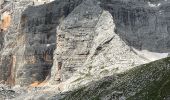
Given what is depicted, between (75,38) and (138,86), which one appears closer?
(138,86)

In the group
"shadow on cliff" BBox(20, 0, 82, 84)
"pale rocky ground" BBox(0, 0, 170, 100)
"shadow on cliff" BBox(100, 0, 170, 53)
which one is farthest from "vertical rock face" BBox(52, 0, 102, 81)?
"shadow on cliff" BBox(20, 0, 82, 84)

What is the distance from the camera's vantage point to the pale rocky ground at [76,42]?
124 m

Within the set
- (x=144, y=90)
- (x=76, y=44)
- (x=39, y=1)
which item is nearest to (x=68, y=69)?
(x=76, y=44)

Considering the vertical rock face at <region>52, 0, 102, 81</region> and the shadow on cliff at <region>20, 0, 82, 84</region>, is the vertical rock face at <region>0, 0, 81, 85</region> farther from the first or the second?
the vertical rock face at <region>52, 0, 102, 81</region>

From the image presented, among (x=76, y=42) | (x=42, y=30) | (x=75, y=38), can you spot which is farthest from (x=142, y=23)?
(x=42, y=30)

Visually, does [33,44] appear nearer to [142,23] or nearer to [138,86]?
[142,23]

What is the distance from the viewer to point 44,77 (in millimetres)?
148750

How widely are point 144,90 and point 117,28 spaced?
249 ft

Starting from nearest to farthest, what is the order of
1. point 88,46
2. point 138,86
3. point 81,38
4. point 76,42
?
point 138,86 < point 88,46 < point 81,38 < point 76,42

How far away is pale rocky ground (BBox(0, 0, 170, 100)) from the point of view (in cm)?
12381

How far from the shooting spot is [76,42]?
13800 centimetres

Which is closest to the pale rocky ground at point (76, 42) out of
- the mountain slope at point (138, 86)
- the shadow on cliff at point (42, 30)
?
the shadow on cliff at point (42, 30)

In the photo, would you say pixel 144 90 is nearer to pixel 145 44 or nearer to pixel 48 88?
pixel 48 88

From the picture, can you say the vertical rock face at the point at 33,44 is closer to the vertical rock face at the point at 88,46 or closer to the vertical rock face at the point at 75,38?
the vertical rock face at the point at 75,38
